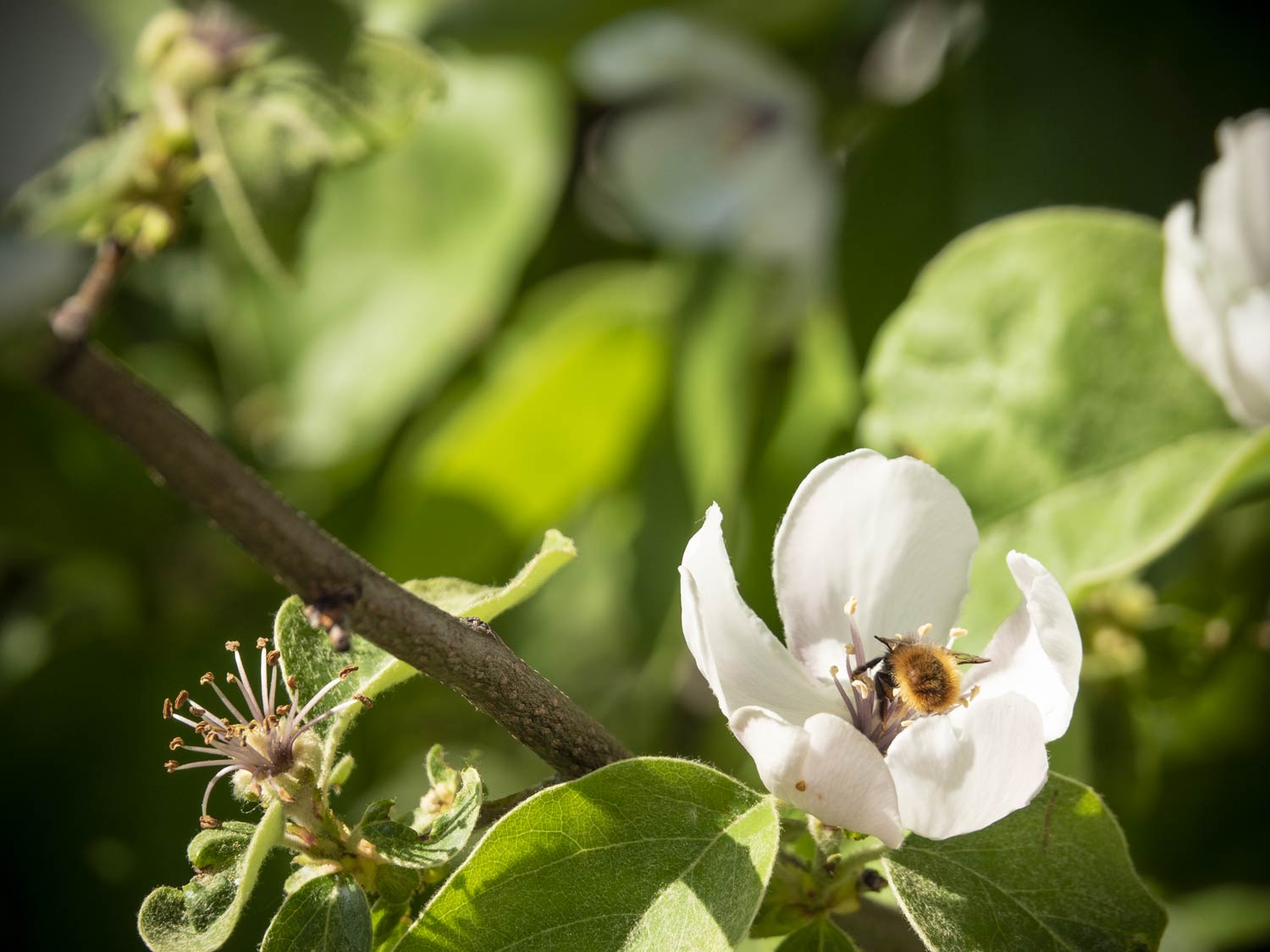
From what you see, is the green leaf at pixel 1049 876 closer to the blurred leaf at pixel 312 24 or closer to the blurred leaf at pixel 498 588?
the blurred leaf at pixel 498 588

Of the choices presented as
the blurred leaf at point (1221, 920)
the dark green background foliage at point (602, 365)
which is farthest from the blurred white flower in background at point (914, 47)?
the blurred leaf at point (1221, 920)

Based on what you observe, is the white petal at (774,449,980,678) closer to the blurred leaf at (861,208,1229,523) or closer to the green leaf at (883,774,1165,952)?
the green leaf at (883,774,1165,952)

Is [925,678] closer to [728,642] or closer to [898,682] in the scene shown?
[898,682]

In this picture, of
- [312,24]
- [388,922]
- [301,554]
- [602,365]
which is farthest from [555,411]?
[301,554]

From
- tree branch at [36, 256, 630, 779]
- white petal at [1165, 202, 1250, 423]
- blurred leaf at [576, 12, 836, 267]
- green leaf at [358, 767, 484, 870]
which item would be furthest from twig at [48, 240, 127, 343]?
blurred leaf at [576, 12, 836, 267]

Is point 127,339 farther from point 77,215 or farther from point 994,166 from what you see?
point 994,166

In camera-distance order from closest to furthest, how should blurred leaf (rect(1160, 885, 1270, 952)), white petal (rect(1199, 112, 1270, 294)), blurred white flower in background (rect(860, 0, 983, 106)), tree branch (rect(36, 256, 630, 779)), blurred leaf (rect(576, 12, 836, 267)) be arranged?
tree branch (rect(36, 256, 630, 779)) → white petal (rect(1199, 112, 1270, 294)) → blurred leaf (rect(1160, 885, 1270, 952)) → blurred white flower in background (rect(860, 0, 983, 106)) → blurred leaf (rect(576, 12, 836, 267))
